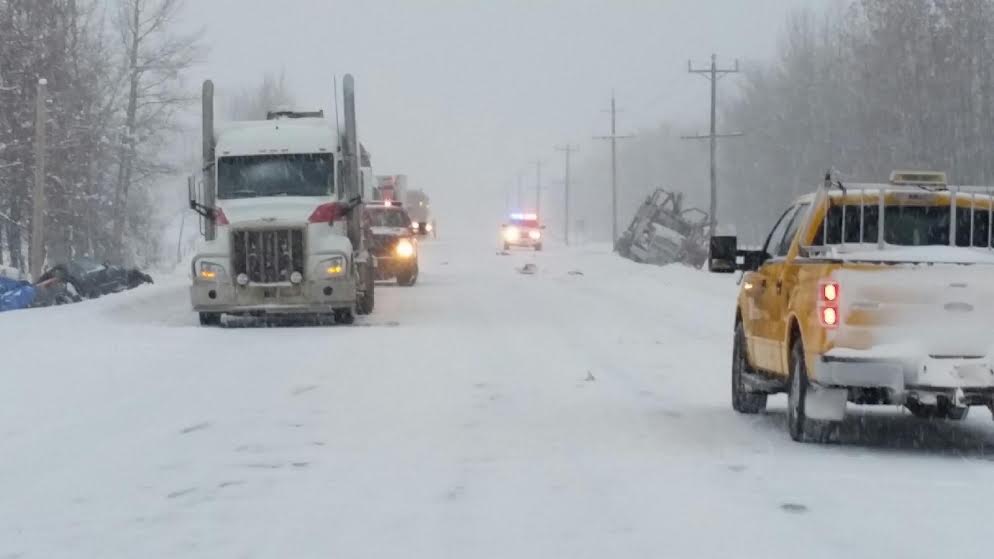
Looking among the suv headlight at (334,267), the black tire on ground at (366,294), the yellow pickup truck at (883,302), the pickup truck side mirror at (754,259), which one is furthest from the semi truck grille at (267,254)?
the yellow pickup truck at (883,302)

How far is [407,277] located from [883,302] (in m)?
29.2

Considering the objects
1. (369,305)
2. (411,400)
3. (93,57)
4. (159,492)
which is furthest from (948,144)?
(159,492)

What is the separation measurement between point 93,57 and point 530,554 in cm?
6047

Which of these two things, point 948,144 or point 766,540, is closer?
point 766,540

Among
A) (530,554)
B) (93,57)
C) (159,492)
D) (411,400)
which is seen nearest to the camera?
(530,554)

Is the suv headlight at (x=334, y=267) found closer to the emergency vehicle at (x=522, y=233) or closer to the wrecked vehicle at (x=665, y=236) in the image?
the wrecked vehicle at (x=665, y=236)

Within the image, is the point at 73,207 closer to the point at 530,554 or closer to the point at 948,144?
the point at 948,144

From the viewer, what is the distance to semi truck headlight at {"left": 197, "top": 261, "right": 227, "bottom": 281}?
2391cm

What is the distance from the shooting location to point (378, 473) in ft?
31.9

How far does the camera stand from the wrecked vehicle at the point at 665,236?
58.9 meters

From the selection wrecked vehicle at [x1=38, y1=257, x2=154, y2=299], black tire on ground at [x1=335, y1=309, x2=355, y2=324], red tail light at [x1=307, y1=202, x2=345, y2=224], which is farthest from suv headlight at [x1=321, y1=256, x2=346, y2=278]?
wrecked vehicle at [x1=38, y1=257, x2=154, y2=299]

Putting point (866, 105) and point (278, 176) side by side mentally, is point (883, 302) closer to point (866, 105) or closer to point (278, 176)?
point (278, 176)

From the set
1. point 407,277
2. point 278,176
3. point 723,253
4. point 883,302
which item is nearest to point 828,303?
point 883,302

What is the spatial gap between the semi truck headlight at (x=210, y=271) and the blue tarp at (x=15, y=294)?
1047 cm
